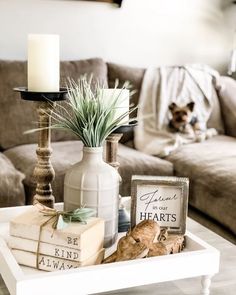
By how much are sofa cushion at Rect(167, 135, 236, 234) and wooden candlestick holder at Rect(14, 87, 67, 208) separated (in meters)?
0.85

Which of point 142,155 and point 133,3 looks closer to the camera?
point 142,155

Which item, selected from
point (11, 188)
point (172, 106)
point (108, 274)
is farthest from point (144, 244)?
point (172, 106)

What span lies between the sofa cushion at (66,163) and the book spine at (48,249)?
878 millimetres

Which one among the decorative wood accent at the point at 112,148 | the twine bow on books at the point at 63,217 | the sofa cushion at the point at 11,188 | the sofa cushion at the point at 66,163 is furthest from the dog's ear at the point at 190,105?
the twine bow on books at the point at 63,217

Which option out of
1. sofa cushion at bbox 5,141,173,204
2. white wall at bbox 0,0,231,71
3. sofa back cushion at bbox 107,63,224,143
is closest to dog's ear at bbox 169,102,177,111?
sofa back cushion at bbox 107,63,224,143

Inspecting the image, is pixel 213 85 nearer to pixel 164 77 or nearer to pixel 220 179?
pixel 164 77

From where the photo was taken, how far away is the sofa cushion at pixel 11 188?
190 centimetres

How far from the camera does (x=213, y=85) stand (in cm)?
290

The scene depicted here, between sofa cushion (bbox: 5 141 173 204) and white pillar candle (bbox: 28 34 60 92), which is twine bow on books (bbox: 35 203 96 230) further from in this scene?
sofa cushion (bbox: 5 141 173 204)

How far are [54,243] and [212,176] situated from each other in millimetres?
1152

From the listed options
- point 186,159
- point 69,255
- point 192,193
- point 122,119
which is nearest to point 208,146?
point 186,159

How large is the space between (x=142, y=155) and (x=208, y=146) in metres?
0.39

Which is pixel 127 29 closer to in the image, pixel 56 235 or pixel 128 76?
pixel 128 76

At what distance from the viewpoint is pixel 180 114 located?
2625 millimetres
